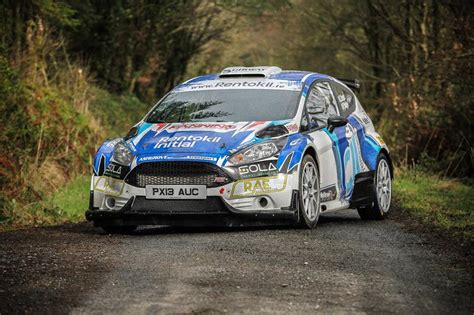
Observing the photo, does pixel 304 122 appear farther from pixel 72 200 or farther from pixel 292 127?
pixel 72 200

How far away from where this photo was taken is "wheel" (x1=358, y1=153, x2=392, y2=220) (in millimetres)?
13086

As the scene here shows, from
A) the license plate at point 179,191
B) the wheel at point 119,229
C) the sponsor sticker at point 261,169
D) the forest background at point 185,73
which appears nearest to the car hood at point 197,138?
the sponsor sticker at point 261,169

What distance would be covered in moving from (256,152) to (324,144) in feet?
3.75

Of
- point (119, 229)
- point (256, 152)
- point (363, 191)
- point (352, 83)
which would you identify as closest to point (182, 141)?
point (256, 152)

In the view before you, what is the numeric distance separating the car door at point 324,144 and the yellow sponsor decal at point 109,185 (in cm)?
202

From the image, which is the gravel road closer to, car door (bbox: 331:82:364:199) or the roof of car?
car door (bbox: 331:82:364:199)

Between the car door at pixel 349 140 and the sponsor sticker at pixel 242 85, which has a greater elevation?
→ the sponsor sticker at pixel 242 85

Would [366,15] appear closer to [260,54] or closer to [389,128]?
[389,128]

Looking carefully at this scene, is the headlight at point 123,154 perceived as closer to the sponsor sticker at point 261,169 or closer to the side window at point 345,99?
the sponsor sticker at point 261,169

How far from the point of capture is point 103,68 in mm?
29594

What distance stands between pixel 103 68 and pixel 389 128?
8993 mm

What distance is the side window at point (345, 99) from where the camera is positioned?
43.1 ft

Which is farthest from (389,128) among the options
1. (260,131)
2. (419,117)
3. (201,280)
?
(201,280)

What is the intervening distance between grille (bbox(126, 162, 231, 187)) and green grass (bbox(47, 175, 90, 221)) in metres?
3.02
